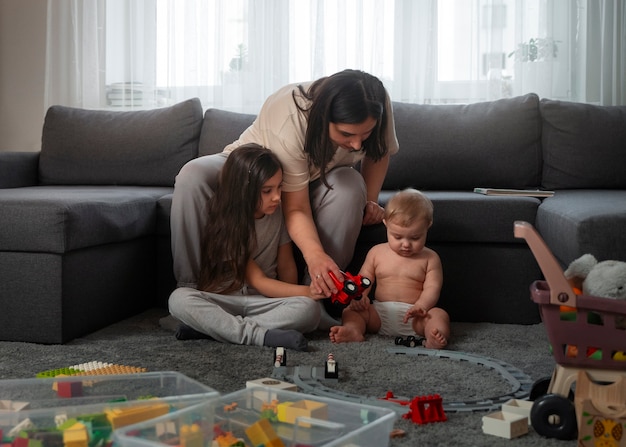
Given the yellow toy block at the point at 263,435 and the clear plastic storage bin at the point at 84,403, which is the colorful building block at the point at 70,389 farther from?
the yellow toy block at the point at 263,435

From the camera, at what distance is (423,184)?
2822 millimetres

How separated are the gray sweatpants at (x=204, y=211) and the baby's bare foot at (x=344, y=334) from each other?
0.86 ft

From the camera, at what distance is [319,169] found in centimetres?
226

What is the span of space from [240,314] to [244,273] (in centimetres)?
11

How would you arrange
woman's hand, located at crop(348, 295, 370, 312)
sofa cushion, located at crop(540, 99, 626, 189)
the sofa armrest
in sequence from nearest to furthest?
1. woman's hand, located at crop(348, 295, 370, 312)
2. sofa cushion, located at crop(540, 99, 626, 189)
3. the sofa armrest

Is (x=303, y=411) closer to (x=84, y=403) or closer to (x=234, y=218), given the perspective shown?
(x=84, y=403)

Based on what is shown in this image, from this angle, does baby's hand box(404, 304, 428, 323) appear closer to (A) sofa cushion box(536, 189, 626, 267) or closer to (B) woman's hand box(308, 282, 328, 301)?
(B) woman's hand box(308, 282, 328, 301)

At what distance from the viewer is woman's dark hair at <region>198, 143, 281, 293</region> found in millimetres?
2137

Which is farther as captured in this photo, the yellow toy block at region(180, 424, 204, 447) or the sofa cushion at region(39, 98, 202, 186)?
the sofa cushion at region(39, 98, 202, 186)

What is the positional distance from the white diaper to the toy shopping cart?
82 centimetres

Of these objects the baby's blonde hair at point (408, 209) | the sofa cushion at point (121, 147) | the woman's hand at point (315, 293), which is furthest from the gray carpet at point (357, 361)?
the sofa cushion at point (121, 147)

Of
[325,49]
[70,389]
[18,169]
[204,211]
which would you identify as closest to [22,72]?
[18,169]

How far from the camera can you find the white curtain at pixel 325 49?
124 inches

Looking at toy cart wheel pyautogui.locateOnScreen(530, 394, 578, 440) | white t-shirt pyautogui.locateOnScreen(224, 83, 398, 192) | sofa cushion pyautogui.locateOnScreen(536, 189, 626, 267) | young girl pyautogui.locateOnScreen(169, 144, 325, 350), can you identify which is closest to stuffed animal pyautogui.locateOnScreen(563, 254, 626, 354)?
toy cart wheel pyautogui.locateOnScreen(530, 394, 578, 440)
